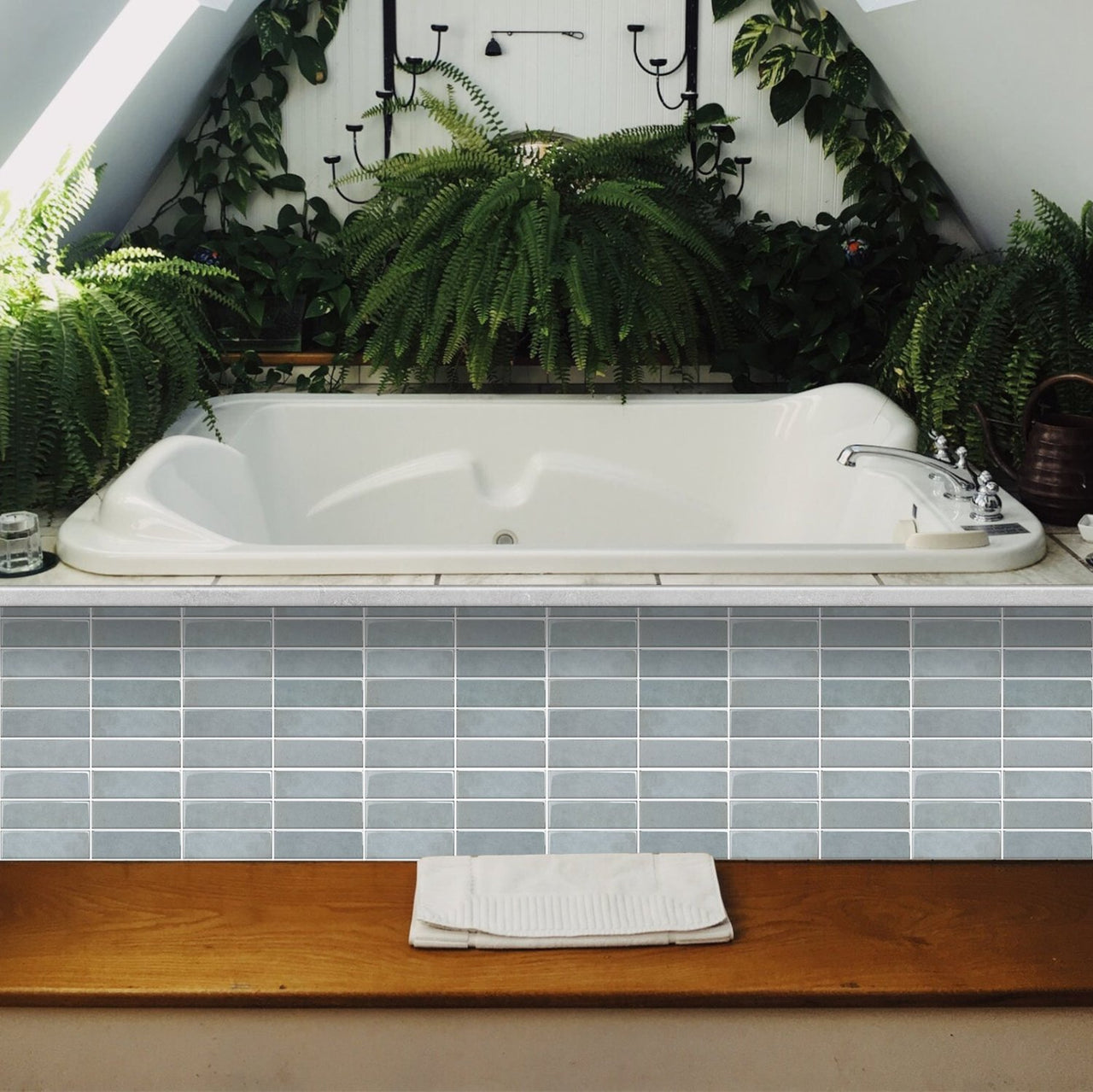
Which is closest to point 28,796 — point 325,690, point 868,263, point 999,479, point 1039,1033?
point 325,690

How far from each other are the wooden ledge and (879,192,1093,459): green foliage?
4.13 ft

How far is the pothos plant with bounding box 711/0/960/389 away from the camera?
316 cm

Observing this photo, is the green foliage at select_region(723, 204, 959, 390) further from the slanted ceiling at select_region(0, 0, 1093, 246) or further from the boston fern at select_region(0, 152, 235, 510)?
the boston fern at select_region(0, 152, 235, 510)

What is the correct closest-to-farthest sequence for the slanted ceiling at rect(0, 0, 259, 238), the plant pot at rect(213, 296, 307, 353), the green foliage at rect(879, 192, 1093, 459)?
the slanted ceiling at rect(0, 0, 259, 238)
the green foliage at rect(879, 192, 1093, 459)
the plant pot at rect(213, 296, 307, 353)

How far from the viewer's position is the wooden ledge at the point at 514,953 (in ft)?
3.97

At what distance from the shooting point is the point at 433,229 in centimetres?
296

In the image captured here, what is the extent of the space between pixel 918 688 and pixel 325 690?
876 mm

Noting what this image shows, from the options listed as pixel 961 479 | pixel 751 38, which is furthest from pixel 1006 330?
pixel 751 38

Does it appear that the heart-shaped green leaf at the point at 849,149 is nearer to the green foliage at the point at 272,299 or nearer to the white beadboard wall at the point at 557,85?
the white beadboard wall at the point at 557,85

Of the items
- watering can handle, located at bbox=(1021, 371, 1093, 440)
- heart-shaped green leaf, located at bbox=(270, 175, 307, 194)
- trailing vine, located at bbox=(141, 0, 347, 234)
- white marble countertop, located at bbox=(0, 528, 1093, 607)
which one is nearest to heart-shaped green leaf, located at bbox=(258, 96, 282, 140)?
trailing vine, located at bbox=(141, 0, 347, 234)

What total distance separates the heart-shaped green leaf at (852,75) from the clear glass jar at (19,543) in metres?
Answer: 2.31

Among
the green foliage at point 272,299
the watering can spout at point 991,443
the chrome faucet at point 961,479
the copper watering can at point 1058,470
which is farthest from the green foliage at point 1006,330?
the green foliage at point 272,299

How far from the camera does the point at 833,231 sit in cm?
332

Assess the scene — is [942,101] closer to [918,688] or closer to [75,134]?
[918,688]
